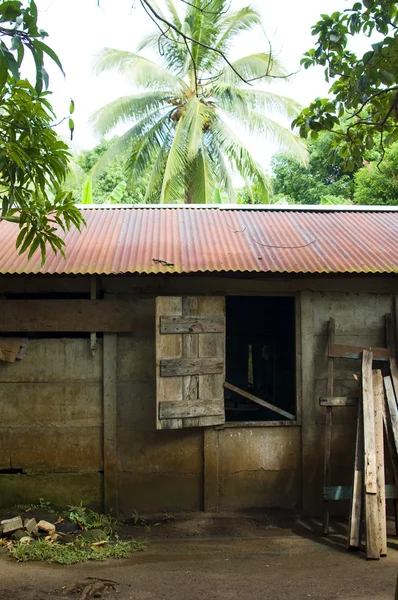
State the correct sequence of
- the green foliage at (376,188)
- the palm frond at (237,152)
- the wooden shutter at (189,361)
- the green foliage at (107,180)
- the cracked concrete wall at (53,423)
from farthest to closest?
the green foliage at (107,180) < the green foliage at (376,188) < the palm frond at (237,152) < the cracked concrete wall at (53,423) < the wooden shutter at (189,361)

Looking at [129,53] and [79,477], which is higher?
[129,53]

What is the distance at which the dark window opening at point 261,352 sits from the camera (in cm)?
834

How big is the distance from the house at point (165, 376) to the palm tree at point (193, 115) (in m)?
8.70

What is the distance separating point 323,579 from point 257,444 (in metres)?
1.67

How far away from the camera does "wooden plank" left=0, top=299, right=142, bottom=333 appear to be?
5930 millimetres

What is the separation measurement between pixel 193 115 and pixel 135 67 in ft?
6.62

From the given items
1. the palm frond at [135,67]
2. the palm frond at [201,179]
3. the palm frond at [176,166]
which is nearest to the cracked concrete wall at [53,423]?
the palm frond at [176,166]

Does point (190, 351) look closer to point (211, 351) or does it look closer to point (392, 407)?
point (211, 351)

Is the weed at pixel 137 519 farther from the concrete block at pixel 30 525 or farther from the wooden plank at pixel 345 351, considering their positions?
the wooden plank at pixel 345 351

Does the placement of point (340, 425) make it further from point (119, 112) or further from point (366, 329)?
point (119, 112)

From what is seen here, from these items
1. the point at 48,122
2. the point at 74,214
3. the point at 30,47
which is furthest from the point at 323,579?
the point at 30,47

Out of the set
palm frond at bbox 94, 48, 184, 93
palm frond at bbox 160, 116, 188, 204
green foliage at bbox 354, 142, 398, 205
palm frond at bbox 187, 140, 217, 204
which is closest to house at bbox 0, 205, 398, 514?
palm frond at bbox 160, 116, 188, 204

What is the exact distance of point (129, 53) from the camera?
14969 millimetres

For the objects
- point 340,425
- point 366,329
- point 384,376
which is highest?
point 366,329
